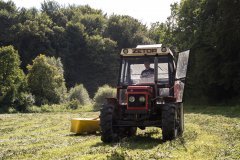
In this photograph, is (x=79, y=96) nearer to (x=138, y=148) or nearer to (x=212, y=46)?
(x=212, y=46)

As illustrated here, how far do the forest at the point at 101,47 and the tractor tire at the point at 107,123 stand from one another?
2422 centimetres

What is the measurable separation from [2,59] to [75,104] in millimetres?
9752

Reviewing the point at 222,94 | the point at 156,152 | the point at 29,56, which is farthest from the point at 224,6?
the point at 29,56

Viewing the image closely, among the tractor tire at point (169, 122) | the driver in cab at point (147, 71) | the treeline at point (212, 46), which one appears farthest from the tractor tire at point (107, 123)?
the treeline at point (212, 46)

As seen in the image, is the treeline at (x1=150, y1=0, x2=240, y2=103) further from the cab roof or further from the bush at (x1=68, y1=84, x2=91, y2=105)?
the cab roof

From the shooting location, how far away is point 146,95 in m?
12.9

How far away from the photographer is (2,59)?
48406 mm

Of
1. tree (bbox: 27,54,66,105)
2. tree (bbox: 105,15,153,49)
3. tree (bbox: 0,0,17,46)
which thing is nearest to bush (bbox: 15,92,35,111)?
tree (bbox: 27,54,66,105)

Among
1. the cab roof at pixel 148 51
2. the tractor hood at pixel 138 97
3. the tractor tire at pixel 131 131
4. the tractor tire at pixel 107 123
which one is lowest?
the tractor tire at pixel 131 131

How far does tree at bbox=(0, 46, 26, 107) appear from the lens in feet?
146

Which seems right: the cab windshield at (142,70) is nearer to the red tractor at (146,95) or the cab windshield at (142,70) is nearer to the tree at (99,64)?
the red tractor at (146,95)

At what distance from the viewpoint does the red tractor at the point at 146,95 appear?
12805mm

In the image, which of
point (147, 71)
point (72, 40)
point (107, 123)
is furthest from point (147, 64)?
point (72, 40)

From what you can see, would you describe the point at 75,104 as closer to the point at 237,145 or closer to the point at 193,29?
the point at 193,29
